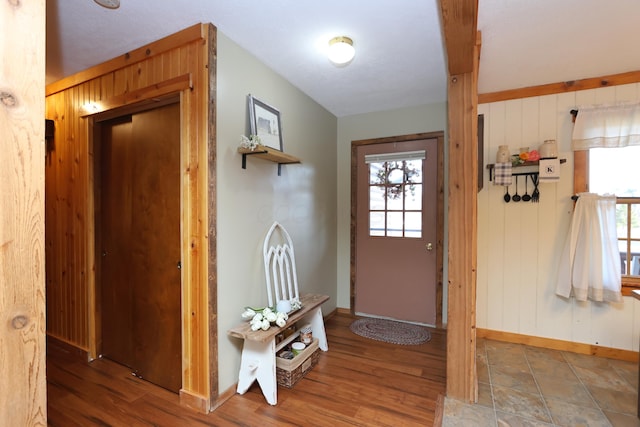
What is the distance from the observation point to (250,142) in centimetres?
204

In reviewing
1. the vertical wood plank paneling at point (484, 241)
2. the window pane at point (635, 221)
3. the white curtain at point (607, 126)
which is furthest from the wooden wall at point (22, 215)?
the window pane at point (635, 221)

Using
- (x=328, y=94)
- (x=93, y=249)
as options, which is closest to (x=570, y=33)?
(x=328, y=94)

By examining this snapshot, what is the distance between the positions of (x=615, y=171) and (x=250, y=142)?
3023mm

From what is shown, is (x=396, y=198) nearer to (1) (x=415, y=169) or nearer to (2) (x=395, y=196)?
(2) (x=395, y=196)

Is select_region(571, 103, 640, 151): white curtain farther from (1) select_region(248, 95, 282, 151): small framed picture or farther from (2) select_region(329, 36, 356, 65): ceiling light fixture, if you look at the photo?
(1) select_region(248, 95, 282, 151): small framed picture

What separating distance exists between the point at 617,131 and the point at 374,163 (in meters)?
2.11

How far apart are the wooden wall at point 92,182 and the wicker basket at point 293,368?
0.46 metres

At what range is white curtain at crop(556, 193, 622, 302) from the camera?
245cm

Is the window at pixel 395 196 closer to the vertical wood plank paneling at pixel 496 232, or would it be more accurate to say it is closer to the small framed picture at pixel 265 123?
the vertical wood plank paneling at pixel 496 232

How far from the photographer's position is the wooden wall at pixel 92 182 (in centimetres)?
186

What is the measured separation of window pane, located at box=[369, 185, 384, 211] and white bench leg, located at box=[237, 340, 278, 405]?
6.68ft

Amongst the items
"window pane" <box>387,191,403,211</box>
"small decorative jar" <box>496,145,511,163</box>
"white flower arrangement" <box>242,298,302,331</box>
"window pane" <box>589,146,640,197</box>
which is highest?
"small decorative jar" <box>496,145,511,163</box>

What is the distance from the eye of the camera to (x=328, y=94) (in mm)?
2982

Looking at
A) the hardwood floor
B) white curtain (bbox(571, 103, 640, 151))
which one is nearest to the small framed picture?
the hardwood floor
